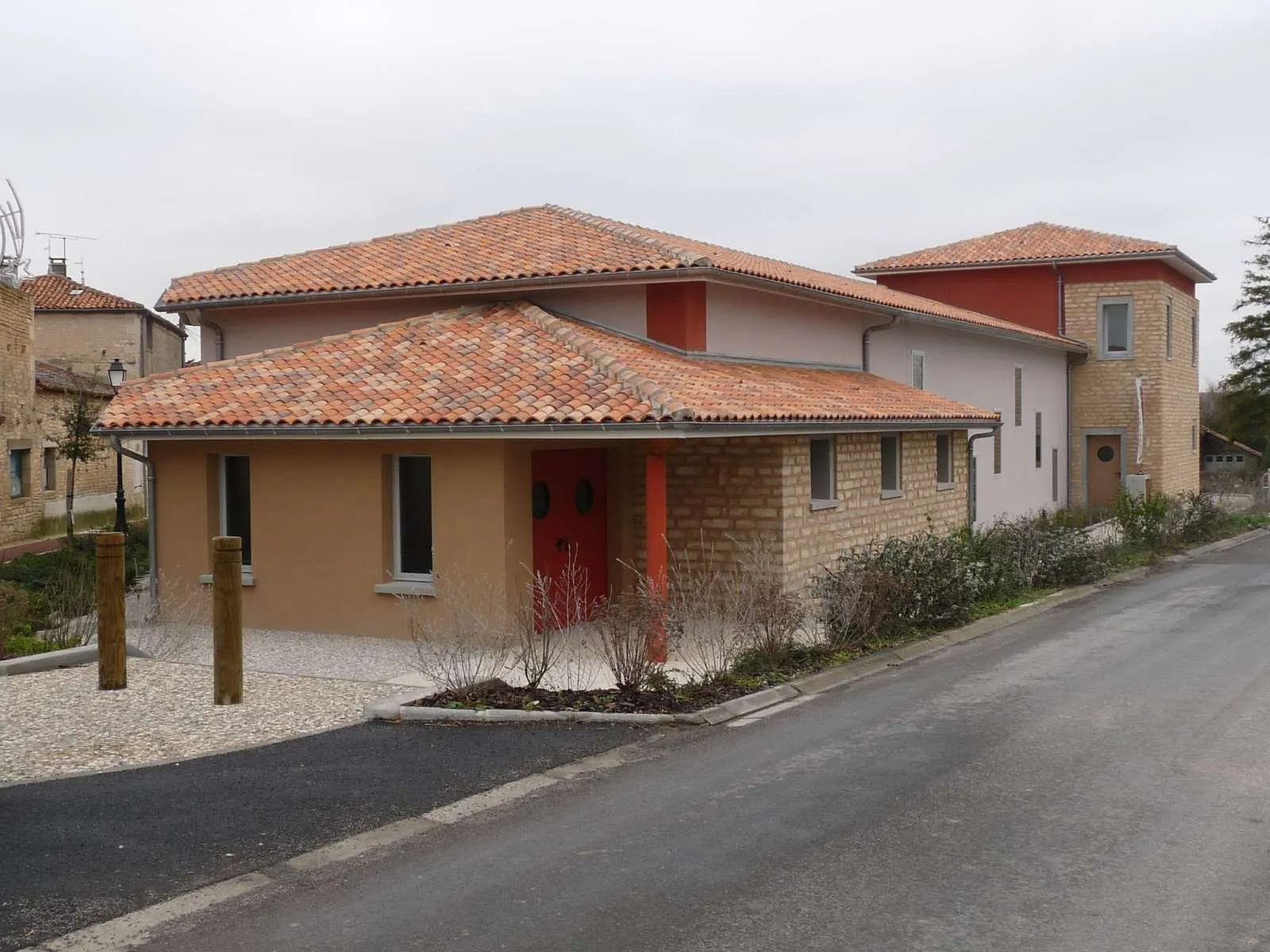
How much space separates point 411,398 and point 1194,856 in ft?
29.7

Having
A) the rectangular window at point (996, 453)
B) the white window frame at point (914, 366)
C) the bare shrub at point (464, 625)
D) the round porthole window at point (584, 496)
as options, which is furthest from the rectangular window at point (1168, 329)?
the bare shrub at point (464, 625)

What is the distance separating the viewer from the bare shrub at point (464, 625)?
36.8ft

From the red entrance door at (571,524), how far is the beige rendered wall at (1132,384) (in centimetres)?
2151

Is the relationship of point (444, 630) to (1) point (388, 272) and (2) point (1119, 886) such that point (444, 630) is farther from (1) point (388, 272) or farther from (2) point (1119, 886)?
(2) point (1119, 886)

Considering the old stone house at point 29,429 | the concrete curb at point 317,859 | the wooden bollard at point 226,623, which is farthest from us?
the old stone house at point 29,429

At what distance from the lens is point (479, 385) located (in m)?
13.6

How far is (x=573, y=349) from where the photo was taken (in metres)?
14.4

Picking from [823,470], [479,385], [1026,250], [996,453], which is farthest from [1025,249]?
[479,385]

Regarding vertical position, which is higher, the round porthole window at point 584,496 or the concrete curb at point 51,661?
the round porthole window at point 584,496

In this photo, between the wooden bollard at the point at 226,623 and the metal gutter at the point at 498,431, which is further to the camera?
the metal gutter at the point at 498,431

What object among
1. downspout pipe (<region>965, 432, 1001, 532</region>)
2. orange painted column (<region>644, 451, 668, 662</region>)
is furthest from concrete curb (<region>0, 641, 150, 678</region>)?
downspout pipe (<region>965, 432, 1001, 532</region>)

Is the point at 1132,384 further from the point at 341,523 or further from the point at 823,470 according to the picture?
the point at 341,523

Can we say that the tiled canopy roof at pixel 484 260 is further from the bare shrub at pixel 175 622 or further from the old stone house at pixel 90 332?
the old stone house at pixel 90 332

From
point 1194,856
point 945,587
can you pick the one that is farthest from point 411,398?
point 1194,856
